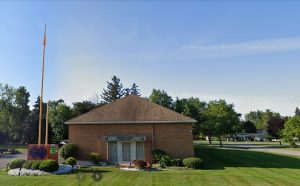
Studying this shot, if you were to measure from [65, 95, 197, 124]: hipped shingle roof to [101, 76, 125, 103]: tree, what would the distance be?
3078 inches

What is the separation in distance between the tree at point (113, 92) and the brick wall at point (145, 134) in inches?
3156

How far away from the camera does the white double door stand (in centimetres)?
3294

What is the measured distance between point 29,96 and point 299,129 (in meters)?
75.2

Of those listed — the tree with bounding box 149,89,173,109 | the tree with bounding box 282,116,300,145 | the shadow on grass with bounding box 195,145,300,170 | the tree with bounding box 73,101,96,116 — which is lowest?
the shadow on grass with bounding box 195,145,300,170

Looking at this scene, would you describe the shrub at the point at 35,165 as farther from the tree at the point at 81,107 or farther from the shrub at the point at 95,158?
the tree at the point at 81,107

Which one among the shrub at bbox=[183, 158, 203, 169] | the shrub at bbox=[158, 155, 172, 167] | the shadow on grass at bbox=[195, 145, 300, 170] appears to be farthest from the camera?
the shadow on grass at bbox=[195, 145, 300, 170]

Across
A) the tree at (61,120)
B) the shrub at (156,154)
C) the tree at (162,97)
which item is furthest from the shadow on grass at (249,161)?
A: the tree at (162,97)

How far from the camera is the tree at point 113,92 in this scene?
114750 mm

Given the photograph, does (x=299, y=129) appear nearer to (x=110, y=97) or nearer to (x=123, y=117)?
(x=123, y=117)

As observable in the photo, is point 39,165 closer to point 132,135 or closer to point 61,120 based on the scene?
point 132,135

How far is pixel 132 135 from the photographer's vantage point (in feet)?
108

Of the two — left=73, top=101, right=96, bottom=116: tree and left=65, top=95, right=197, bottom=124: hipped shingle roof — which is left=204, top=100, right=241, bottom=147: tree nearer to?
left=73, top=101, right=96, bottom=116: tree

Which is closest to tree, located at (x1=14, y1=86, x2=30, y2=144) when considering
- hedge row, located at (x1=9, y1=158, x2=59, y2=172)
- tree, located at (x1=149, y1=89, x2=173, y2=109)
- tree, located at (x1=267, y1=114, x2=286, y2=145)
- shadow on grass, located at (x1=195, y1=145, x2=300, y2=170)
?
tree, located at (x1=149, y1=89, x2=173, y2=109)

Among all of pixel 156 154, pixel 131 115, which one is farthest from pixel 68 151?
pixel 156 154
